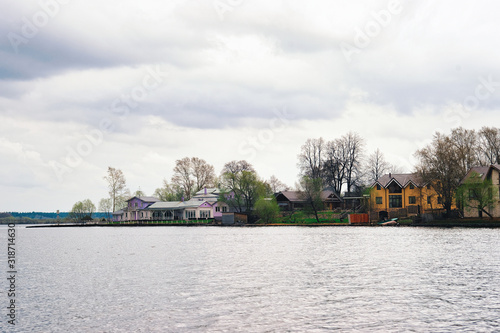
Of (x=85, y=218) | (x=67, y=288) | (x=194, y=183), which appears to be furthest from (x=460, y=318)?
(x=85, y=218)

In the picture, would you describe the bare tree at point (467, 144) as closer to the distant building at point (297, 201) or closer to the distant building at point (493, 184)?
the distant building at point (493, 184)

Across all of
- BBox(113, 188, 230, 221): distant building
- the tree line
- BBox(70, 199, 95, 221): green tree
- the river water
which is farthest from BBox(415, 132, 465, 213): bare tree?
BBox(70, 199, 95, 221): green tree

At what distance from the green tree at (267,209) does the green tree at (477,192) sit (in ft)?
136

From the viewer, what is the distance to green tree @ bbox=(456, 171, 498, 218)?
76375mm

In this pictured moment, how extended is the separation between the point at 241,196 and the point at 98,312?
339 ft

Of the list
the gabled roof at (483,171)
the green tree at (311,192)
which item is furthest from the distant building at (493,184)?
the green tree at (311,192)

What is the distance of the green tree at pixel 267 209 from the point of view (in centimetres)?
10912

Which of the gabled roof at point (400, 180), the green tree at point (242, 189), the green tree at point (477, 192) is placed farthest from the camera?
the green tree at point (242, 189)

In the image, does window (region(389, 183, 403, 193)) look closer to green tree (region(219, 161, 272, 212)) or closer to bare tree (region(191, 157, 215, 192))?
green tree (region(219, 161, 272, 212))

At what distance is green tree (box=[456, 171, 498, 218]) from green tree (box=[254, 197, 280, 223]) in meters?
41.6

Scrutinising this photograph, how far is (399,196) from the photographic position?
101688 mm

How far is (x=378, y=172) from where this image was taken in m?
126

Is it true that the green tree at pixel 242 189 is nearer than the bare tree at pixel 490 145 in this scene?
No

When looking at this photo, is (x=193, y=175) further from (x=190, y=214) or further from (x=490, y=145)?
(x=490, y=145)
